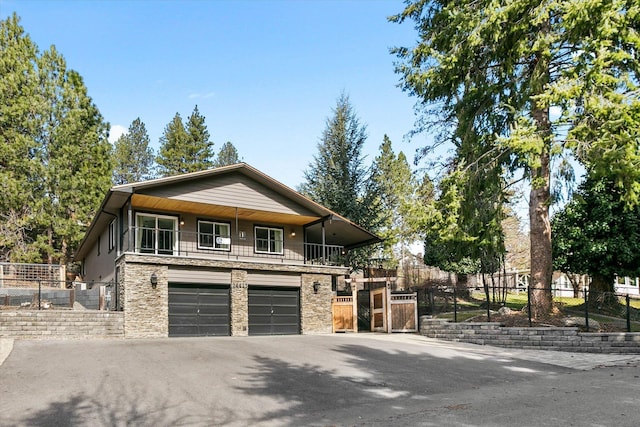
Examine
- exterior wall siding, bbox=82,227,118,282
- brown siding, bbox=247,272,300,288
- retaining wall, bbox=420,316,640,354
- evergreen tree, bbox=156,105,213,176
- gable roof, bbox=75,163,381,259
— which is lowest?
retaining wall, bbox=420,316,640,354

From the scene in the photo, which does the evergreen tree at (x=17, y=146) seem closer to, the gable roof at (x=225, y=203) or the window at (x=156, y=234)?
the gable roof at (x=225, y=203)

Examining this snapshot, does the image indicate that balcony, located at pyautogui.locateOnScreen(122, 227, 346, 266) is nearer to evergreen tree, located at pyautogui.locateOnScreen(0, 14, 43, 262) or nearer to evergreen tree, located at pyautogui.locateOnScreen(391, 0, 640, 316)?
evergreen tree, located at pyautogui.locateOnScreen(391, 0, 640, 316)

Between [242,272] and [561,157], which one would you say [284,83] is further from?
[561,157]

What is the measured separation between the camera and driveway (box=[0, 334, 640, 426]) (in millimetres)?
7617

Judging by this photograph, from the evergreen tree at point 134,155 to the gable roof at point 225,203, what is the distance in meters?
30.3

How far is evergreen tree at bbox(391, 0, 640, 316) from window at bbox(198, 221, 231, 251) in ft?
30.9

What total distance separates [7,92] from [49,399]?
2529 centimetres

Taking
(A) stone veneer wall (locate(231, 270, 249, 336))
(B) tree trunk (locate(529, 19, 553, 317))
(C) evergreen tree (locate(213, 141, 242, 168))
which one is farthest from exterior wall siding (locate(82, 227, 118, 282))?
(C) evergreen tree (locate(213, 141, 242, 168))

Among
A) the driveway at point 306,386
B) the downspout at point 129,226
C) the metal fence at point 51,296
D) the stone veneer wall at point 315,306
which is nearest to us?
the driveway at point 306,386

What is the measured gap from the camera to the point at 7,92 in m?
28.7

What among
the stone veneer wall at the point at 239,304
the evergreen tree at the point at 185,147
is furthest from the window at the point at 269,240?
the evergreen tree at the point at 185,147

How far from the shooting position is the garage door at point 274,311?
2150 cm

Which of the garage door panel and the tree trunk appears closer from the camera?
the tree trunk

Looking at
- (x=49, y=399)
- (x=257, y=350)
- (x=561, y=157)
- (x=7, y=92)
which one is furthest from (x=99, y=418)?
(x=7, y=92)
